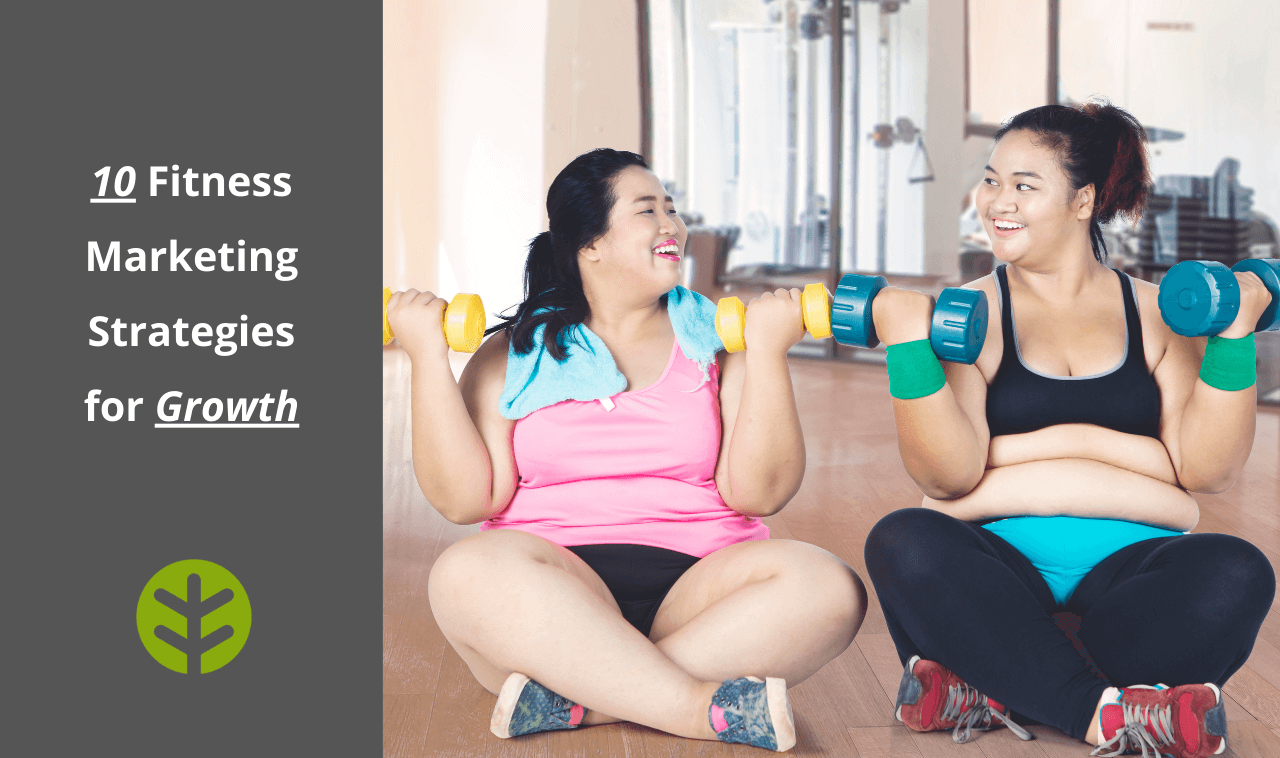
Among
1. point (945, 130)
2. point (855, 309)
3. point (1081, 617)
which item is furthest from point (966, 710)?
point (945, 130)

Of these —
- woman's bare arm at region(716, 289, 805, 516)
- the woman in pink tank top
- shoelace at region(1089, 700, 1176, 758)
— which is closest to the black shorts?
the woman in pink tank top

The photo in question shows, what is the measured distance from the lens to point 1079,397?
1.57 m

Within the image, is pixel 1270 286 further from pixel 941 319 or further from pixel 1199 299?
pixel 941 319

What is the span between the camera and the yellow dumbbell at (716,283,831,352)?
157 cm

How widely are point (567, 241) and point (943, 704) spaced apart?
843 mm

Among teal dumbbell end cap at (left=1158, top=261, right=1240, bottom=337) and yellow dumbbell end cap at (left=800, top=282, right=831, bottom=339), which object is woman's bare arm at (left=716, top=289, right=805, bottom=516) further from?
teal dumbbell end cap at (left=1158, top=261, right=1240, bottom=337)

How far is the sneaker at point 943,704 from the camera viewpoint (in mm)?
1513

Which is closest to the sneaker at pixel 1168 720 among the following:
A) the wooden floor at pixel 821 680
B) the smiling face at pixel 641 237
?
the wooden floor at pixel 821 680

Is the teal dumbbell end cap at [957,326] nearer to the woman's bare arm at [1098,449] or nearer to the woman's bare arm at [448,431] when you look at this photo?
the woman's bare arm at [1098,449]
